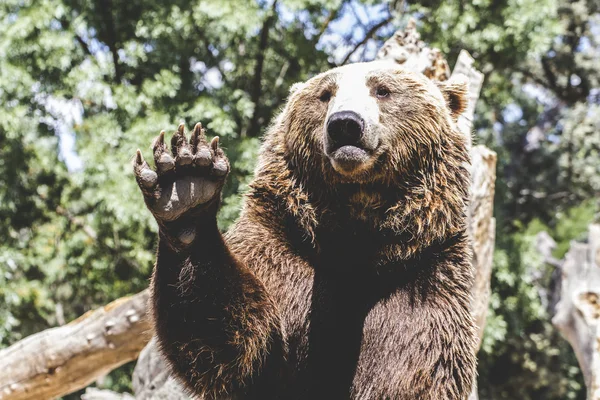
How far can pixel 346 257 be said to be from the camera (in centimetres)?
310

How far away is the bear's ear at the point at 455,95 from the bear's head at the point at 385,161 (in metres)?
0.28

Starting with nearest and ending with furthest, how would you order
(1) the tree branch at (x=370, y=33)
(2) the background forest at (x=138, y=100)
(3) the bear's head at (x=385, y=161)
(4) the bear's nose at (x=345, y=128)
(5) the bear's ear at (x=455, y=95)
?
(4) the bear's nose at (x=345, y=128) → (3) the bear's head at (x=385, y=161) → (5) the bear's ear at (x=455, y=95) → (2) the background forest at (x=138, y=100) → (1) the tree branch at (x=370, y=33)

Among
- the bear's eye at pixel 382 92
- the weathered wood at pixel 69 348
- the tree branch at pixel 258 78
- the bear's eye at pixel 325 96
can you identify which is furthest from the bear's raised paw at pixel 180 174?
the tree branch at pixel 258 78

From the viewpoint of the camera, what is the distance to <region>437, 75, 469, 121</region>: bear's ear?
353cm

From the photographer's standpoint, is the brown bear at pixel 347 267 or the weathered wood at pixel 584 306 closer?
the brown bear at pixel 347 267

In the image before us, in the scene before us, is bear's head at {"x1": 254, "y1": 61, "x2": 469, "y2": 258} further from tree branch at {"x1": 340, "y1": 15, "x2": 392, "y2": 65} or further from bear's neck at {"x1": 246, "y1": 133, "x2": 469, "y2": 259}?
tree branch at {"x1": 340, "y1": 15, "x2": 392, "y2": 65}

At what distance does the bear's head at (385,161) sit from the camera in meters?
3.02

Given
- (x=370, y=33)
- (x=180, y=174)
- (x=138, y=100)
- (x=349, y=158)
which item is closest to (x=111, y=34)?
(x=138, y=100)

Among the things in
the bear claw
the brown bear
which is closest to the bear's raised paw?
the bear claw

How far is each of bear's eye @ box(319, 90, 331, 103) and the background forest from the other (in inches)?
160

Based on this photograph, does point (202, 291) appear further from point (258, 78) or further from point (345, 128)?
point (258, 78)

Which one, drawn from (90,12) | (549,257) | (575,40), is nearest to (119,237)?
(90,12)

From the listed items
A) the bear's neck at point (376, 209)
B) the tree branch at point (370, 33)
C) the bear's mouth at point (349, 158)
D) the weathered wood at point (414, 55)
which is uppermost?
the tree branch at point (370, 33)

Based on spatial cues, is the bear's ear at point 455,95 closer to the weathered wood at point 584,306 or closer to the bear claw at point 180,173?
the bear claw at point 180,173
